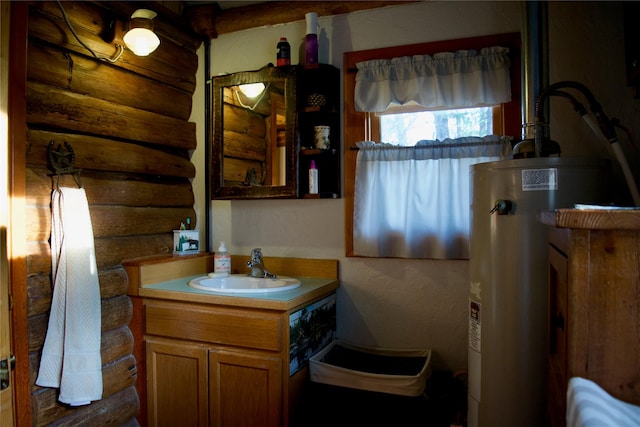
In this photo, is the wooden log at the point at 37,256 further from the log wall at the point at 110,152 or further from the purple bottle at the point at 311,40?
the purple bottle at the point at 311,40

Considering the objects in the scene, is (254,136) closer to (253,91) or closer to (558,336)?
(253,91)

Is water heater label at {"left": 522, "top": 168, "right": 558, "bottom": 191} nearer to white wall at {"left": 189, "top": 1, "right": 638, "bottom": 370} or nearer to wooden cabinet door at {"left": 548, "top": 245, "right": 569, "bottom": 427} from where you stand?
wooden cabinet door at {"left": 548, "top": 245, "right": 569, "bottom": 427}

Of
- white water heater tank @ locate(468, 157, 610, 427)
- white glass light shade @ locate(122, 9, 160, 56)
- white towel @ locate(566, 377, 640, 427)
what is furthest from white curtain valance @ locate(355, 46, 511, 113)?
white towel @ locate(566, 377, 640, 427)

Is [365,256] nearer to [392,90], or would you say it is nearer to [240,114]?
[392,90]

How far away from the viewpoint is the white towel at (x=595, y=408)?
608 mm

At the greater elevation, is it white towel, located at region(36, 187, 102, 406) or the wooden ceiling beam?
the wooden ceiling beam

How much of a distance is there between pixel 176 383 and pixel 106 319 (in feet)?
1.44

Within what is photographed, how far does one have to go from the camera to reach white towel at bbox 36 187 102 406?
5.95 ft

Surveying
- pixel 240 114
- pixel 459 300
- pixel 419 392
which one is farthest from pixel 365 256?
pixel 240 114

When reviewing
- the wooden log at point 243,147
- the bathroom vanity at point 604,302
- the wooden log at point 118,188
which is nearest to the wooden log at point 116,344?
the wooden log at point 118,188

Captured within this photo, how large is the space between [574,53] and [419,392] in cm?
165

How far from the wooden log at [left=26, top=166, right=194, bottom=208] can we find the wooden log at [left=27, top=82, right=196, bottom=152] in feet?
0.65

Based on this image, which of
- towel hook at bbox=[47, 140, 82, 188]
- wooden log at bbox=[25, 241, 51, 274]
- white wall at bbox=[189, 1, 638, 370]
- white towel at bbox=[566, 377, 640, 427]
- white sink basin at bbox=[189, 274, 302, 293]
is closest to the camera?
white towel at bbox=[566, 377, 640, 427]

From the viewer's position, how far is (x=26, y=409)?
1.71m
